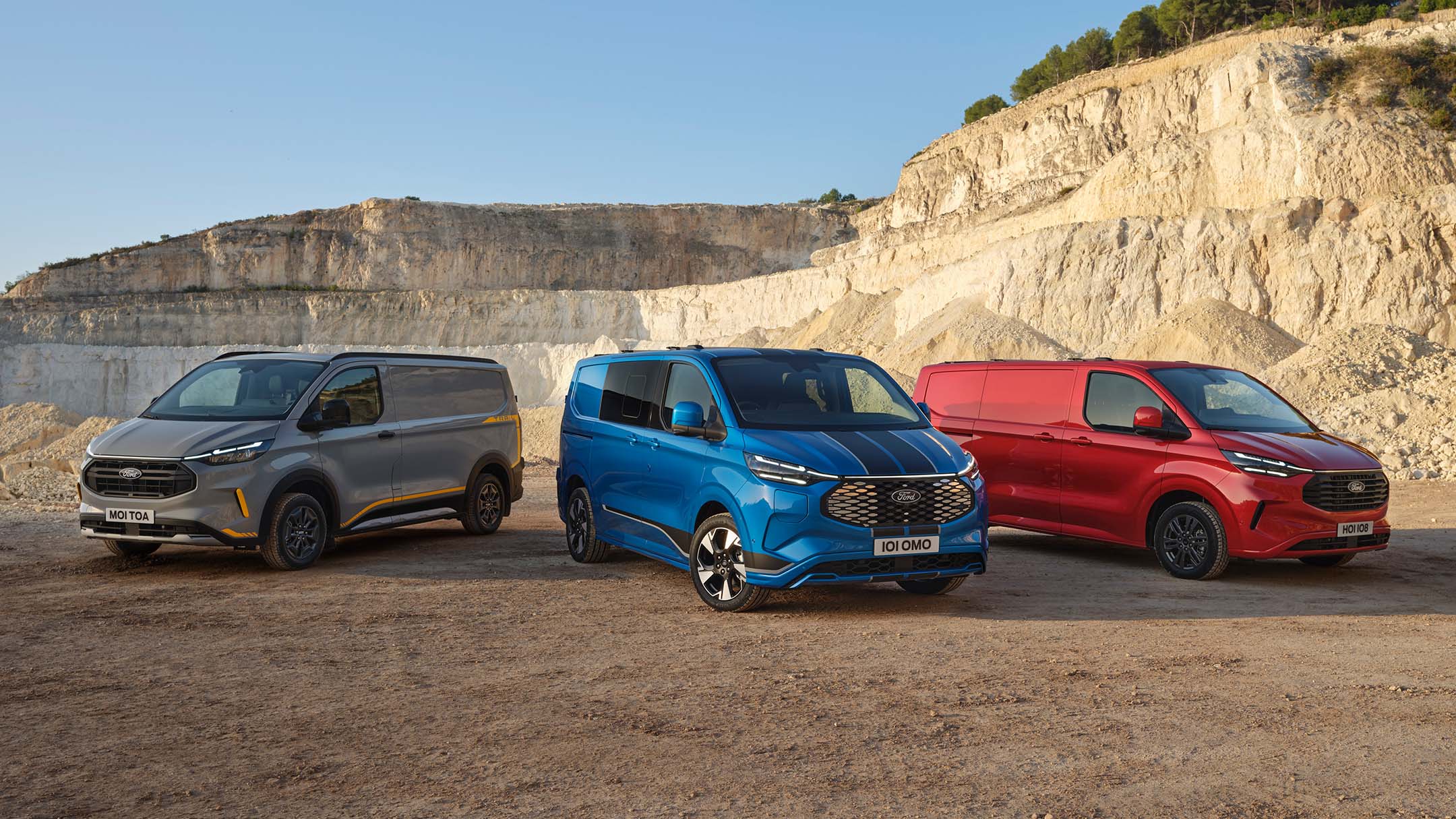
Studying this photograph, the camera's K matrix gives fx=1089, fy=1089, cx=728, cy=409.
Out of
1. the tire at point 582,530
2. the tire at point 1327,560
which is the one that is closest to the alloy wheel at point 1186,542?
the tire at point 1327,560

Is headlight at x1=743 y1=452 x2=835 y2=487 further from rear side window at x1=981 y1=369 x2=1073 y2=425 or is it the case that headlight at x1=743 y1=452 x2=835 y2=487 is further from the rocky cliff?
the rocky cliff

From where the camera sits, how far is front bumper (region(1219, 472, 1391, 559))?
9.07 m

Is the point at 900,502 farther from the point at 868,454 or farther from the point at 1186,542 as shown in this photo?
the point at 1186,542

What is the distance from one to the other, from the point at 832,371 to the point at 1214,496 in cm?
358

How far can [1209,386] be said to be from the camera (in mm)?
10344

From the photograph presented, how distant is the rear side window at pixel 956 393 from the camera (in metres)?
11.6

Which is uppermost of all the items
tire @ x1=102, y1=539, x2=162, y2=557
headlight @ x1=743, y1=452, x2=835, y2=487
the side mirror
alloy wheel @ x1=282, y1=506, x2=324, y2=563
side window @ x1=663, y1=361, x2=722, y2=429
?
side window @ x1=663, y1=361, x2=722, y2=429

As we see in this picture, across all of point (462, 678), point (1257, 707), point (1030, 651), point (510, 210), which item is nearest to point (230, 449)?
point (462, 678)

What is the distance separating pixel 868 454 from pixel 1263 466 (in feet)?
12.8

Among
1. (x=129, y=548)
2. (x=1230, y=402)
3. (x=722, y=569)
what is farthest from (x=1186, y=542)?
(x=129, y=548)

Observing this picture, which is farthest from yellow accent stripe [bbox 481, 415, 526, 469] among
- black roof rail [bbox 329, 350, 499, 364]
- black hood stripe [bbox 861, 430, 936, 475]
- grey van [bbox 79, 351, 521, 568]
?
black hood stripe [bbox 861, 430, 936, 475]

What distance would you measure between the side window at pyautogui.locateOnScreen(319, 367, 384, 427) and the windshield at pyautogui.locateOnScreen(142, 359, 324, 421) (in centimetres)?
20

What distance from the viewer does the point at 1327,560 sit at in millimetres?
10367

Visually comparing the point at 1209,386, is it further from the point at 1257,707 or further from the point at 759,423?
the point at 1257,707
